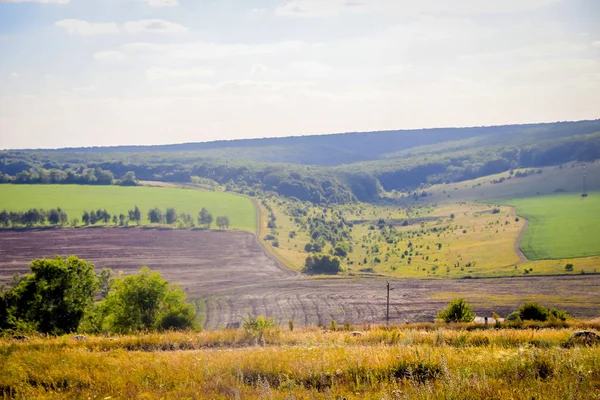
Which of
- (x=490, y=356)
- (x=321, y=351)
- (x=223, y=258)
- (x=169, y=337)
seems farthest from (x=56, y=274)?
(x=223, y=258)

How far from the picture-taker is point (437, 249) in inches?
5625

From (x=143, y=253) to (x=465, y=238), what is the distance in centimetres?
9760

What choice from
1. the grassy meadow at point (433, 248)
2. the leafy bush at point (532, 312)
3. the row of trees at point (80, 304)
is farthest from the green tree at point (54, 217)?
the leafy bush at point (532, 312)

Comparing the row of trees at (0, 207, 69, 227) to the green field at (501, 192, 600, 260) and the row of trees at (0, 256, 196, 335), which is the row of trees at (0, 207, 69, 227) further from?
the green field at (501, 192, 600, 260)

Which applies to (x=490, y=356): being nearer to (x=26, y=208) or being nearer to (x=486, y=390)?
(x=486, y=390)

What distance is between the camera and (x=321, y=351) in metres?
14.7

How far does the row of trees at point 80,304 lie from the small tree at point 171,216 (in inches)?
4653

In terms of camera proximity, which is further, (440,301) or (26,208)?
(26,208)

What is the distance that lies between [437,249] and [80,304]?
118 m

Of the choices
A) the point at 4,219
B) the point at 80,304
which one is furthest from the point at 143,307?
the point at 4,219

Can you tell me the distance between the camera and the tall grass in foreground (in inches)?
386

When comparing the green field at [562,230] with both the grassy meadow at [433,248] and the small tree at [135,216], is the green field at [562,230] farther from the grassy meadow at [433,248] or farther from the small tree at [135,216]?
the small tree at [135,216]

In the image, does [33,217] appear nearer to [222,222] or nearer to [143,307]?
[222,222]

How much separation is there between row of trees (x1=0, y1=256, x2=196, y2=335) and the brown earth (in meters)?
27.7
